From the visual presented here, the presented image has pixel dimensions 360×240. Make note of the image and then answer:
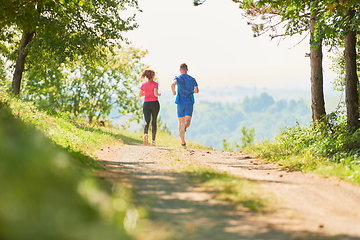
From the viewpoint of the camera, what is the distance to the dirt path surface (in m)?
4.47

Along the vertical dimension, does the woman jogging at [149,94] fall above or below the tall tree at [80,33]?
below

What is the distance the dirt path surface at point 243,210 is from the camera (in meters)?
4.47

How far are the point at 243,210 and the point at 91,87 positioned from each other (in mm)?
33377

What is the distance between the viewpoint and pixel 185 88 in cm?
1468

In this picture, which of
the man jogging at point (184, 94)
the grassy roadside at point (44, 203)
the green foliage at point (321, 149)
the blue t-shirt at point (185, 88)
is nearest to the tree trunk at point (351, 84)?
the green foliage at point (321, 149)

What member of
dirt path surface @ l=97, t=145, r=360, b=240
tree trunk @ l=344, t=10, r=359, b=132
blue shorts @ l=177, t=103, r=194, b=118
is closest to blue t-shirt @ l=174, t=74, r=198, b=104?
blue shorts @ l=177, t=103, r=194, b=118

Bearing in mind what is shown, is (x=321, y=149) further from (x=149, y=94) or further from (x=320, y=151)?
(x=149, y=94)

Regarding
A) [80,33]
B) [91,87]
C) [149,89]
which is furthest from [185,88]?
[91,87]

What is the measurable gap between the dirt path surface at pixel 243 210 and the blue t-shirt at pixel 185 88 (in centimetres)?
672

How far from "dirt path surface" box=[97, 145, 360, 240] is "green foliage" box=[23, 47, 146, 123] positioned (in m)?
30.1

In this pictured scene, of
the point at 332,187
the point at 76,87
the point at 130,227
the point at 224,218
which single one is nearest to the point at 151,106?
the point at 332,187

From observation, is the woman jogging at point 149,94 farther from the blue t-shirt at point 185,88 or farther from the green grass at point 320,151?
Result: the green grass at point 320,151

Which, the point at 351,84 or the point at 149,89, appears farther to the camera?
the point at 149,89

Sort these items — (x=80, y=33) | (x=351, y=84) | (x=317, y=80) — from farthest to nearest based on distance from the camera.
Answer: (x=80, y=33)
(x=317, y=80)
(x=351, y=84)
